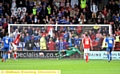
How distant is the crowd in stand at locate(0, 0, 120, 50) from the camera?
34.8m

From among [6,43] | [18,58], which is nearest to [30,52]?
[18,58]

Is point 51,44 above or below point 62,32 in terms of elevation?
below

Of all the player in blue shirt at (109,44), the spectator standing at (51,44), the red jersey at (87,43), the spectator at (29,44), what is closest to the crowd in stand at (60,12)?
the spectator at (29,44)

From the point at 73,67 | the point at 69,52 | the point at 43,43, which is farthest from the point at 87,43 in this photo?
the point at 73,67

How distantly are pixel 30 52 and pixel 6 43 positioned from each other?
3.35 meters

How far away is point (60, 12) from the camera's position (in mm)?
35719

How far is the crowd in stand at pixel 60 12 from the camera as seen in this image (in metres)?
34.8

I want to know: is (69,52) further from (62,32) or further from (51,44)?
(62,32)

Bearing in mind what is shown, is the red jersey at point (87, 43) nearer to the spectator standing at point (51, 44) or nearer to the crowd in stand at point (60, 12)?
the spectator standing at point (51, 44)

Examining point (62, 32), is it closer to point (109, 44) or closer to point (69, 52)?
point (69, 52)

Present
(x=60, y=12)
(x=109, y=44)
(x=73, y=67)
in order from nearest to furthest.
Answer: (x=73, y=67) → (x=109, y=44) → (x=60, y=12)

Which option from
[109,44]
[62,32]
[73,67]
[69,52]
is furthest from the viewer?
[62,32]

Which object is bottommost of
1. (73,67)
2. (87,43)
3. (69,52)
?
(73,67)

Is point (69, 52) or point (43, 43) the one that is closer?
point (69, 52)
